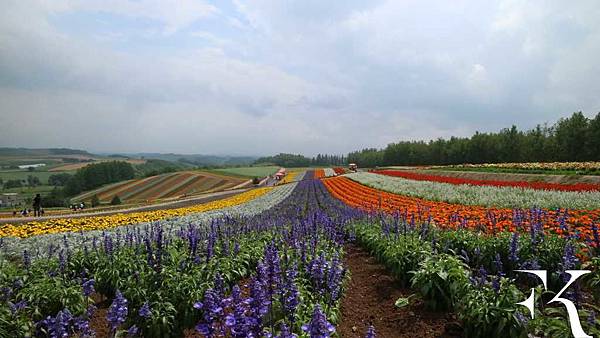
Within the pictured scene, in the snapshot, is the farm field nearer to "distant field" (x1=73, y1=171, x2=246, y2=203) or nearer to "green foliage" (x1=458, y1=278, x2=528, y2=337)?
"green foliage" (x1=458, y1=278, x2=528, y2=337)

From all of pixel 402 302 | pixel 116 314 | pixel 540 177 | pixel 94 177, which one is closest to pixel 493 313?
pixel 402 302

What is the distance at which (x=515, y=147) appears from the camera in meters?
70.4

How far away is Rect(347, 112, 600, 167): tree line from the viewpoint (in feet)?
174

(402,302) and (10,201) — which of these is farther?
(10,201)

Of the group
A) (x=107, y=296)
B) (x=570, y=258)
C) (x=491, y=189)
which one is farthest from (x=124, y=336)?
(x=491, y=189)

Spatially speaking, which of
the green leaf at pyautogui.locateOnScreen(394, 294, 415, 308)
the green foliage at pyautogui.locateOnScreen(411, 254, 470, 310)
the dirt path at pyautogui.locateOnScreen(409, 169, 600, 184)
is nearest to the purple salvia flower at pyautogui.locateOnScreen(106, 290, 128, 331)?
the green foliage at pyautogui.locateOnScreen(411, 254, 470, 310)

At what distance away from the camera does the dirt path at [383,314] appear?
5430mm

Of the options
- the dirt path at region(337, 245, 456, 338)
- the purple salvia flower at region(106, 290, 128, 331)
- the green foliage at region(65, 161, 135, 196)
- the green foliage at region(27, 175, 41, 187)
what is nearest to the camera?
the purple salvia flower at region(106, 290, 128, 331)

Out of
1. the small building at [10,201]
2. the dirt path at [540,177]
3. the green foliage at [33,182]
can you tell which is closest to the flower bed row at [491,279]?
the dirt path at [540,177]

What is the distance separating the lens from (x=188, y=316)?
5.12 metres

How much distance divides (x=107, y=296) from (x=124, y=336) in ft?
6.57

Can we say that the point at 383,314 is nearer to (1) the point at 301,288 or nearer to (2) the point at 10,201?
(1) the point at 301,288

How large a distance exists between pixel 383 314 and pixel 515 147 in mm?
77240

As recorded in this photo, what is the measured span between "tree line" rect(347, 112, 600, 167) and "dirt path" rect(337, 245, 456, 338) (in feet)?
196
